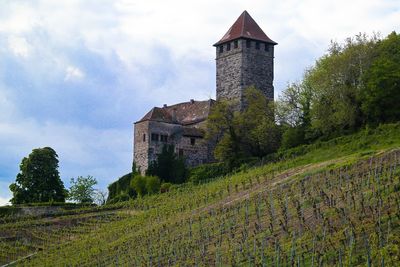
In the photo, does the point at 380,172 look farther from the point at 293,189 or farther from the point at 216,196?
the point at 216,196

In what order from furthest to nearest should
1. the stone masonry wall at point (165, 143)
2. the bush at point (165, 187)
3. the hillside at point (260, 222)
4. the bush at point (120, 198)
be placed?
the stone masonry wall at point (165, 143) < the bush at point (120, 198) < the bush at point (165, 187) < the hillside at point (260, 222)

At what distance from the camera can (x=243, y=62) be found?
2190 inches

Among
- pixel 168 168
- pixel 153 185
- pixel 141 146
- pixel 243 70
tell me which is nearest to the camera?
pixel 153 185

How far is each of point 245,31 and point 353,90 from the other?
53.2 feet

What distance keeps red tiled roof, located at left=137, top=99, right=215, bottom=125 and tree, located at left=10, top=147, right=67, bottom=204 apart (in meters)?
7.60

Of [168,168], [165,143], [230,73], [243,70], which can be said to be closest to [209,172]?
[168,168]

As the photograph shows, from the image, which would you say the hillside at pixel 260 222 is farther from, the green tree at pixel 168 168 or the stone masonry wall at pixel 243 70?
the stone masonry wall at pixel 243 70

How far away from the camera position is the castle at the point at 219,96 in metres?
54.3

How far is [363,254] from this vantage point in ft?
53.7

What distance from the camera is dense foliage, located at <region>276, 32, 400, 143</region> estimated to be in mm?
40469

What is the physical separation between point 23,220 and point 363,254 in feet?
99.5

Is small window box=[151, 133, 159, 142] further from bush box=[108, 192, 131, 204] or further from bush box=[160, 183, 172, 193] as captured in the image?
bush box=[160, 183, 172, 193]

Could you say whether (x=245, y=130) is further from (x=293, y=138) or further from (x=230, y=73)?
(x=230, y=73)

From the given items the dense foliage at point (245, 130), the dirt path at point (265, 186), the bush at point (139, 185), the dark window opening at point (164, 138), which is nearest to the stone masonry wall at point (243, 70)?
the dense foliage at point (245, 130)
